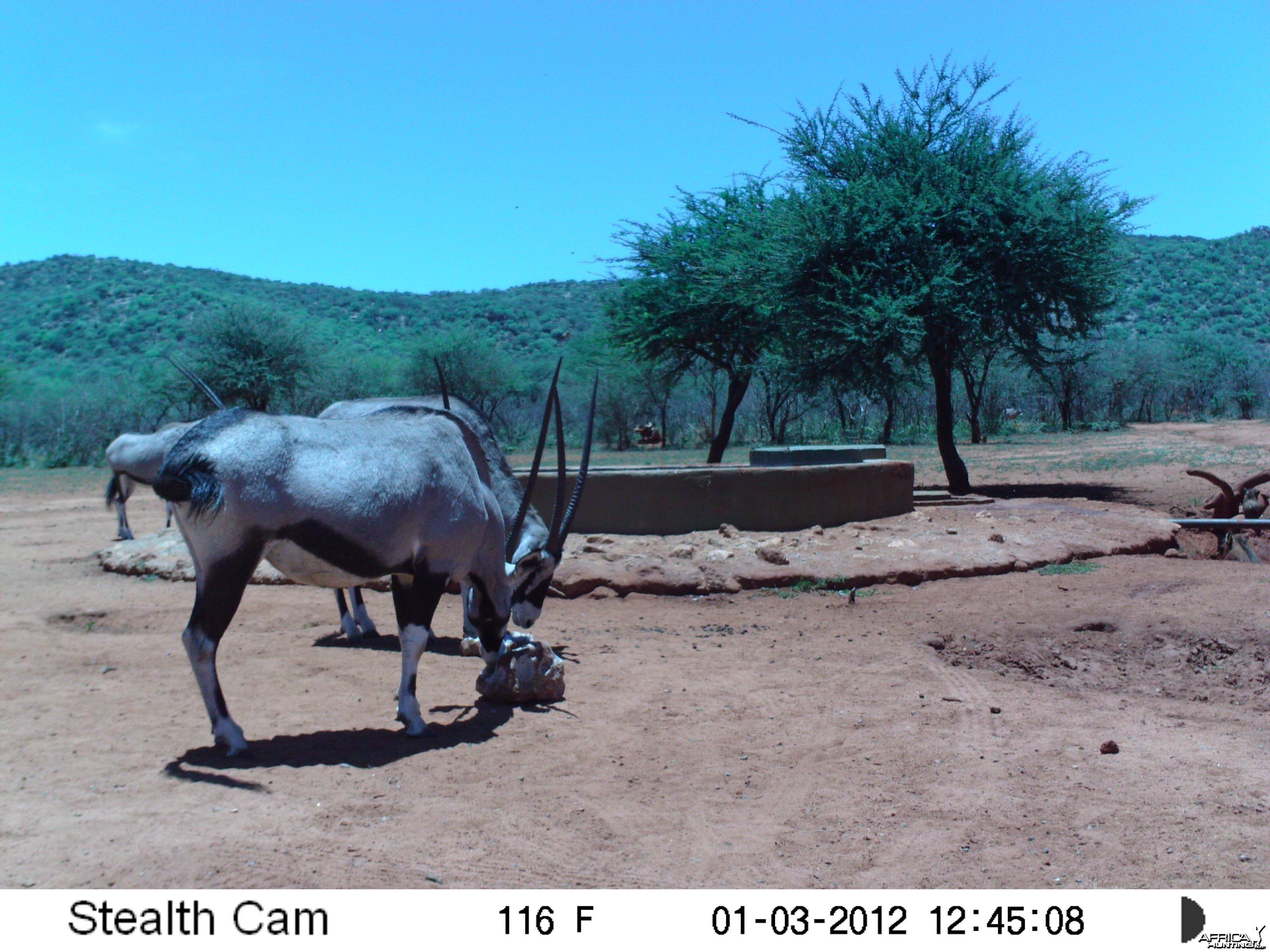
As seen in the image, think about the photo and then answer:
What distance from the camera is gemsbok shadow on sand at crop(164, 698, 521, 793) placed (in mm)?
4387

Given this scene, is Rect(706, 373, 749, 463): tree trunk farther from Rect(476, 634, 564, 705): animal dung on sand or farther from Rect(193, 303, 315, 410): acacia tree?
Rect(193, 303, 315, 410): acacia tree

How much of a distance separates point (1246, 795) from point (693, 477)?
6876 mm

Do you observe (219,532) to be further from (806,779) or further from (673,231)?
(673,231)

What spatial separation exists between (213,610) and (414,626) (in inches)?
42.4

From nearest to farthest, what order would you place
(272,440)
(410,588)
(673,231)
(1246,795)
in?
(1246,795)
(272,440)
(410,588)
(673,231)

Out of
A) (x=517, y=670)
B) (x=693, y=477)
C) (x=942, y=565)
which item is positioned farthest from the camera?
(x=693, y=477)

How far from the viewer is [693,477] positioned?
34.9ft

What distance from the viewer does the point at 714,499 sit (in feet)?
35.0

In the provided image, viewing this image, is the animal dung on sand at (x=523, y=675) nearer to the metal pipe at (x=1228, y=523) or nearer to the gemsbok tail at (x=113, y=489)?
the metal pipe at (x=1228, y=523)

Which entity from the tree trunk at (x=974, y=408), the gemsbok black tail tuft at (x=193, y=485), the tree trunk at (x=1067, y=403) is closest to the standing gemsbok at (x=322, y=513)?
the gemsbok black tail tuft at (x=193, y=485)

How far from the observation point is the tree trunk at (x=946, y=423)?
1592 cm

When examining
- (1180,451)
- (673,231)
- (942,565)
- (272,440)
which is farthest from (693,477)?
(1180,451)

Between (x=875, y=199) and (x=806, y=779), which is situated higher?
(x=875, y=199)
